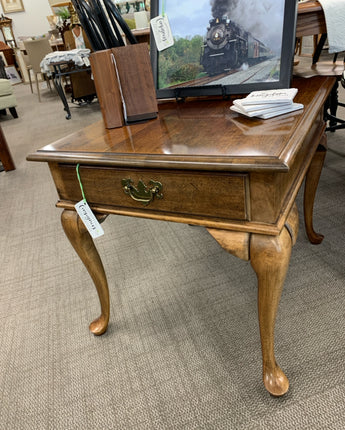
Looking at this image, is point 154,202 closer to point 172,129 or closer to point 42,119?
point 172,129

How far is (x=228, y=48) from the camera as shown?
1.00 meters

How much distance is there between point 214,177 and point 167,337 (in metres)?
0.63

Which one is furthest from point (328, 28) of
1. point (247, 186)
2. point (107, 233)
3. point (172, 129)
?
point (107, 233)

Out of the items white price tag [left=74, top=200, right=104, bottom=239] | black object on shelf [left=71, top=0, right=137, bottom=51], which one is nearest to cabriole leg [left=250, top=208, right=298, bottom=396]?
white price tag [left=74, top=200, right=104, bottom=239]

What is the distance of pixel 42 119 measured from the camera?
14.2 feet

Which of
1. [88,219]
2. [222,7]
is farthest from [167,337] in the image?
[222,7]

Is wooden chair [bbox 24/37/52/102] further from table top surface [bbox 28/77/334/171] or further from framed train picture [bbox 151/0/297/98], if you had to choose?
table top surface [bbox 28/77/334/171]

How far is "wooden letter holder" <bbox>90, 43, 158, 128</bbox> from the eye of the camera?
0.84 m

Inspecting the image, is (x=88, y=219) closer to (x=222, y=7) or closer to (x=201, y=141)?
(x=201, y=141)

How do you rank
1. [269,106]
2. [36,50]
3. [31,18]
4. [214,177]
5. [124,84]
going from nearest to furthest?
[214,177] → [269,106] → [124,84] → [36,50] → [31,18]

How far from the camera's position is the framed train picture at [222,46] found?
3.02ft

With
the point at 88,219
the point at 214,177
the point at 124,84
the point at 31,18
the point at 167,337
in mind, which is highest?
the point at 31,18

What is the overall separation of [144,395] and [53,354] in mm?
346

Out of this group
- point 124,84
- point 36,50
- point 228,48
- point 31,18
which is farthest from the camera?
point 31,18
